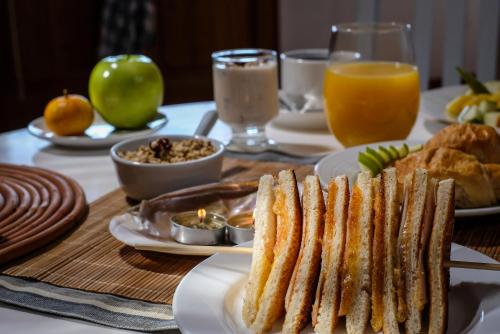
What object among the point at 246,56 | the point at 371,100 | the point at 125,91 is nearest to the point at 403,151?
the point at 371,100

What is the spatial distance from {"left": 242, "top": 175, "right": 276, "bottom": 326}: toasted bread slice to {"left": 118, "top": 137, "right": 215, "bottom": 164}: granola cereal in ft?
1.64

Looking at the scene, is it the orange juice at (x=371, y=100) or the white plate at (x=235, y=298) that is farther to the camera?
the orange juice at (x=371, y=100)

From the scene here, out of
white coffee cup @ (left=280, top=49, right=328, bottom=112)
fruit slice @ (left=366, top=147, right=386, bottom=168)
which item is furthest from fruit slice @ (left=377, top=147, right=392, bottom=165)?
white coffee cup @ (left=280, top=49, right=328, bottom=112)

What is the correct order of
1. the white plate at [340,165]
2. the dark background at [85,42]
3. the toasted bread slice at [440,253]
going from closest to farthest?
the toasted bread slice at [440,253] → the white plate at [340,165] → the dark background at [85,42]

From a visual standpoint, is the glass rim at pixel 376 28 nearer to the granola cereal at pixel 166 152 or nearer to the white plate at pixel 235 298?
the granola cereal at pixel 166 152

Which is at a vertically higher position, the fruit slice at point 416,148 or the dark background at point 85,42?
the fruit slice at point 416,148

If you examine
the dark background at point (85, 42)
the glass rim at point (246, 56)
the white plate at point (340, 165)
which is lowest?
the dark background at point (85, 42)

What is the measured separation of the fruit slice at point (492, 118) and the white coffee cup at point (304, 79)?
1.31 feet

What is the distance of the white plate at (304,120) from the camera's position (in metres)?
1.78

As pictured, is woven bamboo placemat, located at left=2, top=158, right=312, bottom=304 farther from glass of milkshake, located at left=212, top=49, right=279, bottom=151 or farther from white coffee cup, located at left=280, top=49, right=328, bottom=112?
white coffee cup, located at left=280, top=49, right=328, bottom=112

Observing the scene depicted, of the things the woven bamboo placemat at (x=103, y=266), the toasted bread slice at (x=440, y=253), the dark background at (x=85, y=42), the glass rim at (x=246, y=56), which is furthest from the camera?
the dark background at (x=85, y=42)

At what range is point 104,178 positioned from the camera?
1444 mm

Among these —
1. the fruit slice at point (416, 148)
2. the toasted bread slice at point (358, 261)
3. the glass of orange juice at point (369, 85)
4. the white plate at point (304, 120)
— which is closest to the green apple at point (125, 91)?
the white plate at point (304, 120)

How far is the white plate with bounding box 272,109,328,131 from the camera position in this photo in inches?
70.1
